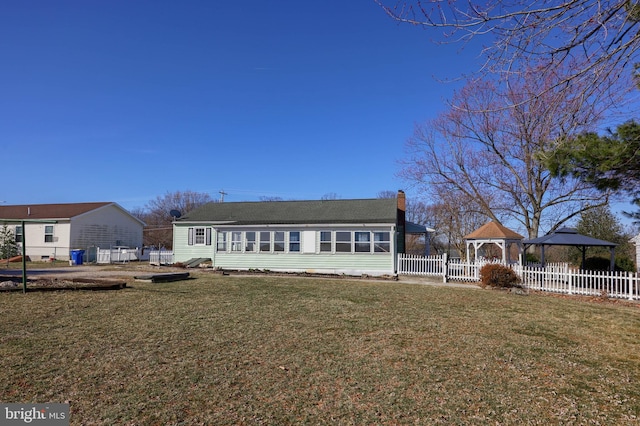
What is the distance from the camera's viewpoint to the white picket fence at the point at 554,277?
43.5 feet

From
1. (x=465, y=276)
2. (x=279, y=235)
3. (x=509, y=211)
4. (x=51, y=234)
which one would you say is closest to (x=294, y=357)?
(x=465, y=276)

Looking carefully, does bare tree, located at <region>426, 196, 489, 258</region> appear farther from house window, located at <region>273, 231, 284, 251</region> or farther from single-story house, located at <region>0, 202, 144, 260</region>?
single-story house, located at <region>0, 202, 144, 260</region>

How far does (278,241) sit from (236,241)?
258cm

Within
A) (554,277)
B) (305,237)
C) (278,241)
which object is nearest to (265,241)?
(278,241)

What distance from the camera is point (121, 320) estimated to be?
7.39 m

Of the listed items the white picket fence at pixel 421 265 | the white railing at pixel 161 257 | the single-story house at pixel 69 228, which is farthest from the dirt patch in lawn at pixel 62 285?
the single-story house at pixel 69 228

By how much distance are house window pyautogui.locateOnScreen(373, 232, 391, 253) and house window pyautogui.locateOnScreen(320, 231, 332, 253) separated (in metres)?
2.43

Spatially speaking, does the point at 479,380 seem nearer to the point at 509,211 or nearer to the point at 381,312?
the point at 381,312

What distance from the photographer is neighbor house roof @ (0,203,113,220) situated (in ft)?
100

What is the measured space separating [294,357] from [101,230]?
32.9 metres

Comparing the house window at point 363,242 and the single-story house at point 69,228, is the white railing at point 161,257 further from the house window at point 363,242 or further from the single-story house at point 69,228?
the house window at point 363,242

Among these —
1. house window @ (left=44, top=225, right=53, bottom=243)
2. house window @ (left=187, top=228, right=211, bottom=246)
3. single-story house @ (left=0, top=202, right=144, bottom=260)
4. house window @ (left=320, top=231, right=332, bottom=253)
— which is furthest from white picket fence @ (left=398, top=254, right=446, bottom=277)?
house window @ (left=44, top=225, right=53, bottom=243)

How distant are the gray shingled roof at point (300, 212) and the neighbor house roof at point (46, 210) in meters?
12.0

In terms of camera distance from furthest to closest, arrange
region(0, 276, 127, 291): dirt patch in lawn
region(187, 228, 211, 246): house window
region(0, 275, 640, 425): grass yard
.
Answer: region(187, 228, 211, 246): house window
region(0, 276, 127, 291): dirt patch in lawn
region(0, 275, 640, 425): grass yard
